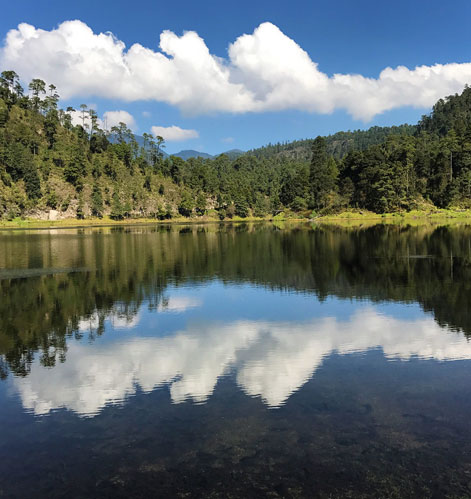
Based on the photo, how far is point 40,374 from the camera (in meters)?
15.2

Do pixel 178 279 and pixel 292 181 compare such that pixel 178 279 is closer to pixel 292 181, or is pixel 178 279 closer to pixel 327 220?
pixel 327 220

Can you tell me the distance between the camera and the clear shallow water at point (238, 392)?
8.84 metres

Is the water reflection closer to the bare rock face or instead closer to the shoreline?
the shoreline

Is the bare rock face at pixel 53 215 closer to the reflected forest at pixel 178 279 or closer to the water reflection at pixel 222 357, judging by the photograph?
the reflected forest at pixel 178 279

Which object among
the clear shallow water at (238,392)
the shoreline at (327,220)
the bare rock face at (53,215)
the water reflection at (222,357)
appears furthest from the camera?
the bare rock face at (53,215)

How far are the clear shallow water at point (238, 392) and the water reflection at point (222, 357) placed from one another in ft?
0.28

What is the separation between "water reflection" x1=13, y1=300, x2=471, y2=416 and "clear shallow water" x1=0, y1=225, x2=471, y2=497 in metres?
0.09

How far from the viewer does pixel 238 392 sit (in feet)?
42.9

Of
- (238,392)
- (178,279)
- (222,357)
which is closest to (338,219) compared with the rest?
(178,279)

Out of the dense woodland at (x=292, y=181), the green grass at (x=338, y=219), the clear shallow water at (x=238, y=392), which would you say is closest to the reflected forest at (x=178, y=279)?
the clear shallow water at (x=238, y=392)

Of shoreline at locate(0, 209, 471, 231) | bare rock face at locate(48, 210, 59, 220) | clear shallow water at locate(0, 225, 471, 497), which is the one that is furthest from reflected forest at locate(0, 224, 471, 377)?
bare rock face at locate(48, 210, 59, 220)

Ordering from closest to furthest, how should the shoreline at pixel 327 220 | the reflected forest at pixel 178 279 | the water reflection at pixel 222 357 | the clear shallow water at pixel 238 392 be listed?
1. the clear shallow water at pixel 238 392
2. the water reflection at pixel 222 357
3. the reflected forest at pixel 178 279
4. the shoreline at pixel 327 220

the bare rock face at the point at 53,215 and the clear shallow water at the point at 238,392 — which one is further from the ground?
the bare rock face at the point at 53,215

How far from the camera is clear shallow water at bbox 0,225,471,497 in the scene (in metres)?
8.84
